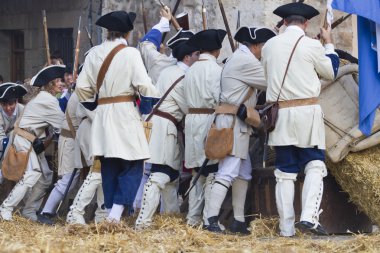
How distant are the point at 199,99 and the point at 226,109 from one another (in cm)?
42

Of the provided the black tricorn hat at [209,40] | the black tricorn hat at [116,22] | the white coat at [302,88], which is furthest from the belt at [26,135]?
the white coat at [302,88]

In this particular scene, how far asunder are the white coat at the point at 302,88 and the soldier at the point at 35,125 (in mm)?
3114

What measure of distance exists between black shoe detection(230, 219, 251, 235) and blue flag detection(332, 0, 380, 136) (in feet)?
4.85

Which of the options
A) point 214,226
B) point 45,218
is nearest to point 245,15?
point 45,218

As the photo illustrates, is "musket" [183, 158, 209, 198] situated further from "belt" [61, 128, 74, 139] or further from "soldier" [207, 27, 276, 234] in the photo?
"belt" [61, 128, 74, 139]

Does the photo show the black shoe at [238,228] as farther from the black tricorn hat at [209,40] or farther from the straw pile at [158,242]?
the black tricorn hat at [209,40]

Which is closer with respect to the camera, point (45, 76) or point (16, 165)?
point (16, 165)

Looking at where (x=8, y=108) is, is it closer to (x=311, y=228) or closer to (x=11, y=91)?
(x=11, y=91)

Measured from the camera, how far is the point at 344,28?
13.4 m

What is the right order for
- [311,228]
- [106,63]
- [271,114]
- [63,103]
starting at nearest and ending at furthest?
[311,228] → [271,114] → [106,63] → [63,103]

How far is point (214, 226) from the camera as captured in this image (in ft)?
34.2

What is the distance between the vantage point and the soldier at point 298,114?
9.77 metres

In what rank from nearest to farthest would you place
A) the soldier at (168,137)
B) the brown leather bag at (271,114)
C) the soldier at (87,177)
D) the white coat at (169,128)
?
1. the brown leather bag at (271,114)
2. the soldier at (168,137)
3. the white coat at (169,128)
4. the soldier at (87,177)

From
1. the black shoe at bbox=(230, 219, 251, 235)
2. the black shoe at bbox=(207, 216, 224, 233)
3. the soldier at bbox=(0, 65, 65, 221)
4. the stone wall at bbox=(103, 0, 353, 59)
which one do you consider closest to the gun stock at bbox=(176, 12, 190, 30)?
the stone wall at bbox=(103, 0, 353, 59)
